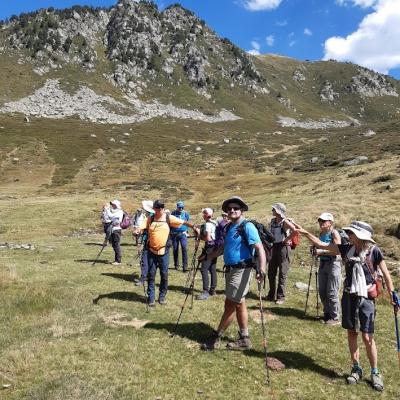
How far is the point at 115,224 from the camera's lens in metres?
21.1

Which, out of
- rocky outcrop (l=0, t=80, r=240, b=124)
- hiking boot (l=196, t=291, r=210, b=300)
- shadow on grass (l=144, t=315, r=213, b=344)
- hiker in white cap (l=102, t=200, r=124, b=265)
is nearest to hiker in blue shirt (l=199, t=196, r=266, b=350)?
shadow on grass (l=144, t=315, r=213, b=344)

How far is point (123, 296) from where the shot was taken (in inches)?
582

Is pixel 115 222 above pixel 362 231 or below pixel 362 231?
below

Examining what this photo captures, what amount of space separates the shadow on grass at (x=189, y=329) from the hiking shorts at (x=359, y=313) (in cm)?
379

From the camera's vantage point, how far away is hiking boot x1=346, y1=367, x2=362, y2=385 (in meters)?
9.05

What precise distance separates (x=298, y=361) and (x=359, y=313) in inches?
85.9

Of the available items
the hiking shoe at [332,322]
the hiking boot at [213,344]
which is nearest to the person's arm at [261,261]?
the hiking boot at [213,344]

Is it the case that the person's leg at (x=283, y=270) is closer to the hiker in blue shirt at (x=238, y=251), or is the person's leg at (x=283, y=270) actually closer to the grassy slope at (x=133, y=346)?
the grassy slope at (x=133, y=346)

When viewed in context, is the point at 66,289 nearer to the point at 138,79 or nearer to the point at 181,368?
the point at 181,368

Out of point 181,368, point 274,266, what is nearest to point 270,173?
point 274,266

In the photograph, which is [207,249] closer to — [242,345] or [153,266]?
[153,266]

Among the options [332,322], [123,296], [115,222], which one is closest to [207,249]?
[123,296]

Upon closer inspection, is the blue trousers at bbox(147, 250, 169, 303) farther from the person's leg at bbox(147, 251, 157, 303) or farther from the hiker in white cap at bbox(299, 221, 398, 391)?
the hiker in white cap at bbox(299, 221, 398, 391)

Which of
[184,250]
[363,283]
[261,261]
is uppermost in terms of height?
[261,261]
